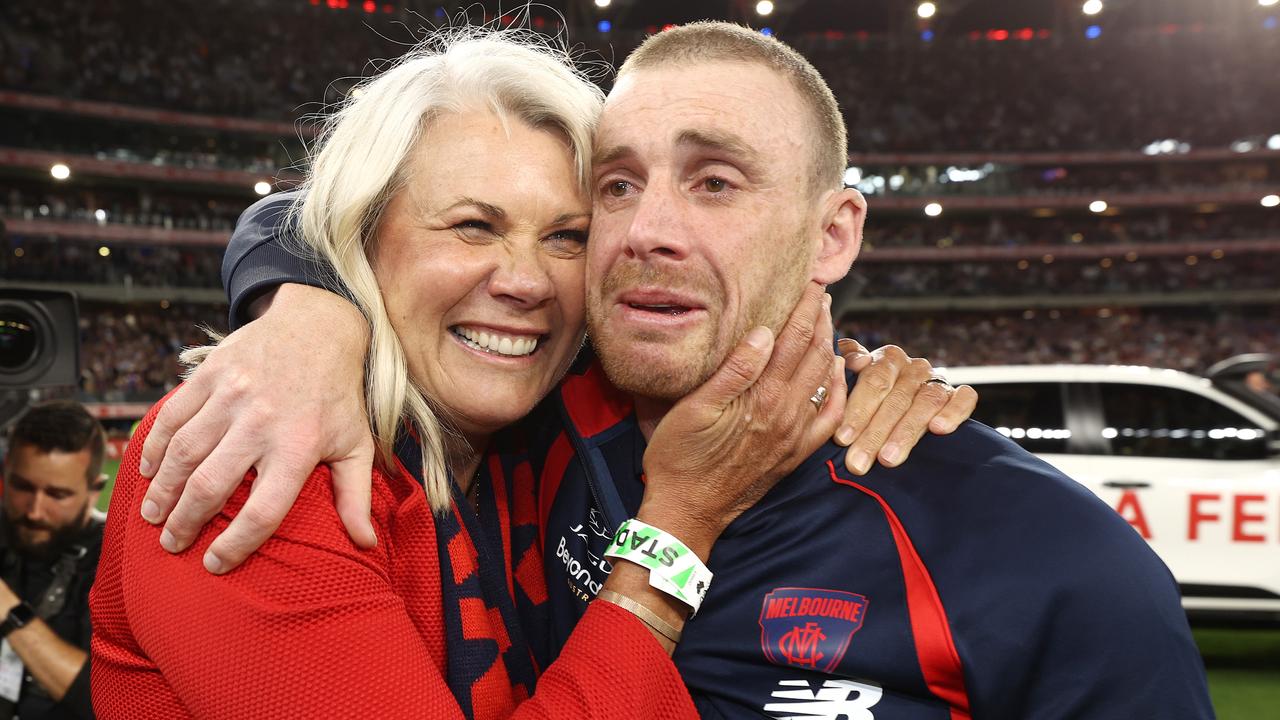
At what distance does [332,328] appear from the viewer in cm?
168

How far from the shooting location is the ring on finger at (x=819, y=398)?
1.75 metres

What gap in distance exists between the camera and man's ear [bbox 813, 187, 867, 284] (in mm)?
2023

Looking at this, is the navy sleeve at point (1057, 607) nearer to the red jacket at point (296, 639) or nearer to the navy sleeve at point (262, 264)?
the red jacket at point (296, 639)

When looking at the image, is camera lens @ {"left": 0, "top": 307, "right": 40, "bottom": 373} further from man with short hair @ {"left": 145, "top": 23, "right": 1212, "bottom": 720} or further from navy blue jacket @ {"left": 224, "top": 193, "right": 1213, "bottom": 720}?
navy blue jacket @ {"left": 224, "top": 193, "right": 1213, "bottom": 720}

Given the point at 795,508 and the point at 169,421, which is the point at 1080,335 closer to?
the point at 795,508

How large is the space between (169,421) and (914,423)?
1.33m

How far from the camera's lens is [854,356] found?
82.2 inches

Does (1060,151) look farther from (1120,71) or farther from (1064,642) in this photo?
(1064,642)

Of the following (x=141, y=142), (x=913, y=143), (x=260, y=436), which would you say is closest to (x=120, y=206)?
Answer: (x=141, y=142)

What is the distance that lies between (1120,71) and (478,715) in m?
45.2

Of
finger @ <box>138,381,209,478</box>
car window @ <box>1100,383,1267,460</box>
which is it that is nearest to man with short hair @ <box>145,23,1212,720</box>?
finger @ <box>138,381,209,478</box>

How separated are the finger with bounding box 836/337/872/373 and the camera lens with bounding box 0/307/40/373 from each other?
9.39ft

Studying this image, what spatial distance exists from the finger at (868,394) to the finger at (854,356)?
0.9 inches

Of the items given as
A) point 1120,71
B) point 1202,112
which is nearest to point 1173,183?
point 1202,112
